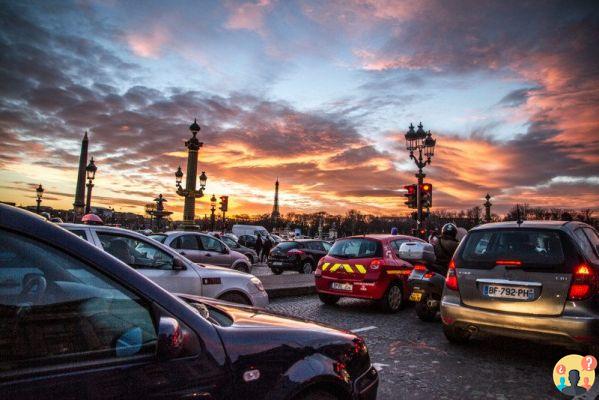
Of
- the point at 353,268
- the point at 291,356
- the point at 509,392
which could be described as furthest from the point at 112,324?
the point at 353,268

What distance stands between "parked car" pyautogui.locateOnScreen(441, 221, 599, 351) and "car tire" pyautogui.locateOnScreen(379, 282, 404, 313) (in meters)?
2.67

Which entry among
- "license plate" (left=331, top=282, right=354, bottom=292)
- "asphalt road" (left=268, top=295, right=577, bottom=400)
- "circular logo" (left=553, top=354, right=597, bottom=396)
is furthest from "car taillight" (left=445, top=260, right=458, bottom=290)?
"license plate" (left=331, top=282, right=354, bottom=292)

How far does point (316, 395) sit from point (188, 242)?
10686mm

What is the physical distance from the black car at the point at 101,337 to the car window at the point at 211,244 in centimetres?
1111

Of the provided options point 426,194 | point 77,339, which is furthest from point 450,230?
point 426,194

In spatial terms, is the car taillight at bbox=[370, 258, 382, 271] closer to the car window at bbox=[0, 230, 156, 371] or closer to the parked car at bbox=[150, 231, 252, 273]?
the parked car at bbox=[150, 231, 252, 273]

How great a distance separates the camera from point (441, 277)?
7426 millimetres

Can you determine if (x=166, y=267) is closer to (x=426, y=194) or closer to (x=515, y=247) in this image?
(x=515, y=247)

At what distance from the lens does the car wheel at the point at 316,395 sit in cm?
211

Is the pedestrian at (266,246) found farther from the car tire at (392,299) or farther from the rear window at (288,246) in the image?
the car tire at (392,299)

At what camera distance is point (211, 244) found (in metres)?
13.1

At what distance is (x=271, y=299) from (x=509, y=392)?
22.2 feet

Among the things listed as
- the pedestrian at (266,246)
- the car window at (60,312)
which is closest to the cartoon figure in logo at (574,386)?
the car window at (60,312)

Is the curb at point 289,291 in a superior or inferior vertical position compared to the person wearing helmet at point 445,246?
inferior
